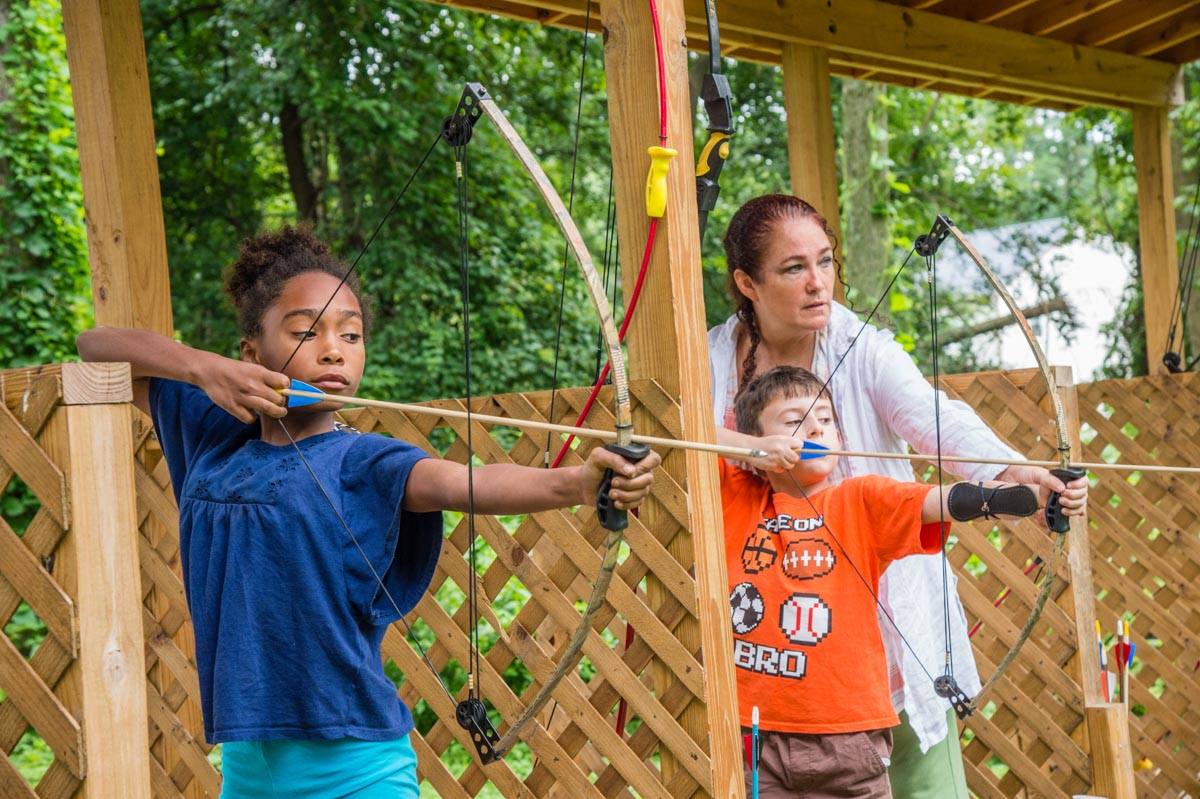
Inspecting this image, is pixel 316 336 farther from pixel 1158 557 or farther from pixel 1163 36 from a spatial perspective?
pixel 1163 36

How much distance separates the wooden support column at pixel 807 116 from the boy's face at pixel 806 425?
73.1 inches

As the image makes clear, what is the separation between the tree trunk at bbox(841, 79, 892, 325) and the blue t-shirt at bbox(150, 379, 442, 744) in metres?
7.84

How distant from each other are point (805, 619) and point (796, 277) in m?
0.63

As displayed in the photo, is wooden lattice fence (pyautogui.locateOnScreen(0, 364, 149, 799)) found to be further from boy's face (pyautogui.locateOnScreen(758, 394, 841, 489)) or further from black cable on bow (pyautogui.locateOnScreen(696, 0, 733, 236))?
boy's face (pyautogui.locateOnScreen(758, 394, 841, 489))

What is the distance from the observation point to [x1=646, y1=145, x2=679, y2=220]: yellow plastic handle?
2.07m

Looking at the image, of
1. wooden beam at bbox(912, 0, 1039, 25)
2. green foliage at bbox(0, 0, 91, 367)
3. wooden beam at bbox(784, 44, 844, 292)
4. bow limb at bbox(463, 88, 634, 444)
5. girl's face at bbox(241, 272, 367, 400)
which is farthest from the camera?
green foliage at bbox(0, 0, 91, 367)

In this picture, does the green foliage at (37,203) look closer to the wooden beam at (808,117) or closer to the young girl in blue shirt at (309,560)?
the wooden beam at (808,117)

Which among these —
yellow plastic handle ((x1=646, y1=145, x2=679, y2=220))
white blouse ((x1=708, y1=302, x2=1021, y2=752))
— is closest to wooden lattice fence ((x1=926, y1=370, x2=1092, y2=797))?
white blouse ((x1=708, y1=302, x2=1021, y2=752))

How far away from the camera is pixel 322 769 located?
1719 millimetres

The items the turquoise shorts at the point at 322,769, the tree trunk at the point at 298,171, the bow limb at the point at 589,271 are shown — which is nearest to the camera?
the bow limb at the point at 589,271

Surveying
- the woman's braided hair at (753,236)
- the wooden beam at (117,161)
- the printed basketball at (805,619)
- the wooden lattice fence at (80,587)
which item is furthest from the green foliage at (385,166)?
the wooden lattice fence at (80,587)

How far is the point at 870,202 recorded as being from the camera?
9484mm

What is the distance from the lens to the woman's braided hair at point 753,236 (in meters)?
2.45

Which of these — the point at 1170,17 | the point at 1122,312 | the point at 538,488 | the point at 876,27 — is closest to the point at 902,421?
the point at 538,488
